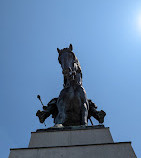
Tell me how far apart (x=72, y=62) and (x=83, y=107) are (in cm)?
347

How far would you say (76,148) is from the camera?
4742 mm

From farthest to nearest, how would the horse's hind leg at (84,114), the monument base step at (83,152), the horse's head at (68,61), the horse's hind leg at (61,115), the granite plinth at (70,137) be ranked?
1. the horse's head at (68,61)
2. the horse's hind leg at (61,115)
3. the horse's hind leg at (84,114)
4. the granite plinth at (70,137)
5. the monument base step at (83,152)

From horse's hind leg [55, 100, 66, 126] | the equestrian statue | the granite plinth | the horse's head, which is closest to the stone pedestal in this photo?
the granite plinth

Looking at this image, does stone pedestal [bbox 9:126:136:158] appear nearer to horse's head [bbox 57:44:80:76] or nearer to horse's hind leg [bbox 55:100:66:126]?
horse's hind leg [bbox 55:100:66:126]

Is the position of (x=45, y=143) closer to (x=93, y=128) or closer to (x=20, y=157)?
(x=20, y=157)

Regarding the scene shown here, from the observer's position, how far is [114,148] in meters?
4.72

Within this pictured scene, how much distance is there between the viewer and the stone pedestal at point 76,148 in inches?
180

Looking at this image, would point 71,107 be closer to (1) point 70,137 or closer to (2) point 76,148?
(1) point 70,137

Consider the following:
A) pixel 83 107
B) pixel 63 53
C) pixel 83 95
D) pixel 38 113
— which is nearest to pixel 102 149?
pixel 83 107

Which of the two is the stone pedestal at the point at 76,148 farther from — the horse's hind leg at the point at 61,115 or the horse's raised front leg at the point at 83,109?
the horse's hind leg at the point at 61,115

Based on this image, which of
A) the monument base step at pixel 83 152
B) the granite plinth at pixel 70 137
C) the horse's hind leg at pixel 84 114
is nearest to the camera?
the monument base step at pixel 83 152

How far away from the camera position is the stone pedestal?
15.0ft

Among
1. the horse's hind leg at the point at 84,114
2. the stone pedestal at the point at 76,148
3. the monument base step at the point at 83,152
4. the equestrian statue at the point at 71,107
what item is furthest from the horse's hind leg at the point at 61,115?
the monument base step at the point at 83,152

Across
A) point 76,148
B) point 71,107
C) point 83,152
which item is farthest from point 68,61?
point 83,152
